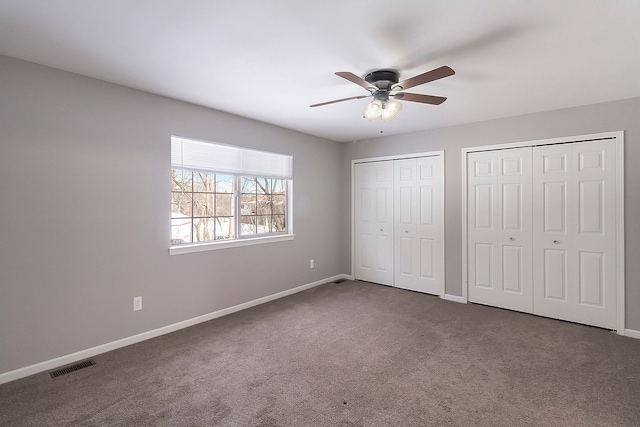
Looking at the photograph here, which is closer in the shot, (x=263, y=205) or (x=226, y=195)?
(x=226, y=195)

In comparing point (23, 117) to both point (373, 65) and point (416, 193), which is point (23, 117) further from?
point (416, 193)

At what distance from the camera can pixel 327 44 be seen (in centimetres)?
214

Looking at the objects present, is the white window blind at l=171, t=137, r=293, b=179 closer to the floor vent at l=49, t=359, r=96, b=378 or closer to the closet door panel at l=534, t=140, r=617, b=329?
the floor vent at l=49, t=359, r=96, b=378

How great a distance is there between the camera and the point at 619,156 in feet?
10.6

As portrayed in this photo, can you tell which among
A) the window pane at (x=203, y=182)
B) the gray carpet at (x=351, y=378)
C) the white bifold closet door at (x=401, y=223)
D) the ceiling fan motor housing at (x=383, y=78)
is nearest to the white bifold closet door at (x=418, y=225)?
the white bifold closet door at (x=401, y=223)

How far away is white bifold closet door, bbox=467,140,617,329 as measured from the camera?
3336 mm

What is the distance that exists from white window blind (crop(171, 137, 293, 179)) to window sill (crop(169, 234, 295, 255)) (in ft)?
2.76

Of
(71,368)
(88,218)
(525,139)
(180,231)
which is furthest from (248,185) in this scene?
(525,139)

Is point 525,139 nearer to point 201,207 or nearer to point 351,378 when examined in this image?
point 351,378

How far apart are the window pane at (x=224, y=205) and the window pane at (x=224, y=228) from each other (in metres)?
0.07

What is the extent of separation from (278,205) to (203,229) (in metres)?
1.23

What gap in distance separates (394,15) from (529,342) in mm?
3120

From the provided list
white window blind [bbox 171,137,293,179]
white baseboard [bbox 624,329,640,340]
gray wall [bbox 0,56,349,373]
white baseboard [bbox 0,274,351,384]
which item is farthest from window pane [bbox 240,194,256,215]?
white baseboard [bbox 624,329,640,340]

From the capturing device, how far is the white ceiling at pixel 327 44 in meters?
1.76
